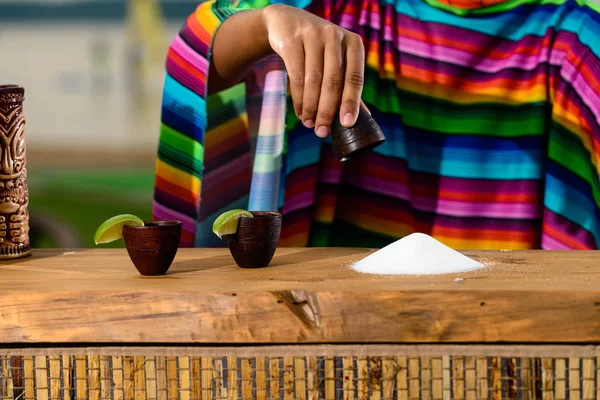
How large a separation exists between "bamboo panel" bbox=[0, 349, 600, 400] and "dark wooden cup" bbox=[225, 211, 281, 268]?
186 millimetres

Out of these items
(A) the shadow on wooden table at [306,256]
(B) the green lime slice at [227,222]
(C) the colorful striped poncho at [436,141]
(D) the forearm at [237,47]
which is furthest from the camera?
(C) the colorful striped poncho at [436,141]

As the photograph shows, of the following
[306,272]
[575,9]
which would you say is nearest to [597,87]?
[575,9]

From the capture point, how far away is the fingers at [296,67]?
143 cm

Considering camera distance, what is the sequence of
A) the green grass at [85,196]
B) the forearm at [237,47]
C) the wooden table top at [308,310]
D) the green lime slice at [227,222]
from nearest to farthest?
the wooden table top at [308,310] → the green lime slice at [227,222] → the forearm at [237,47] → the green grass at [85,196]

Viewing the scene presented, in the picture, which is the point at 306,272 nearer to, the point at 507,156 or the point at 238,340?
the point at 238,340

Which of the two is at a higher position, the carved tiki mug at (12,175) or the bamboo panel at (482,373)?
the carved tiki mug at (12,175)

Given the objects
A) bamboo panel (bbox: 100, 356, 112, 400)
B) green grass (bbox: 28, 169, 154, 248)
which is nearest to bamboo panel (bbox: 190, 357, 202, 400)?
bamboo panel (bbox: 100, 356, 112, 400)

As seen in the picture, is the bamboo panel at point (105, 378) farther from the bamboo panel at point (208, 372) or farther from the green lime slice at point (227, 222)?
the green lime slice at point (227, 222)

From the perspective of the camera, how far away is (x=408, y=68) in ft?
6.37

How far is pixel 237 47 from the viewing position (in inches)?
65.3

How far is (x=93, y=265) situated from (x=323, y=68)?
0.49 m

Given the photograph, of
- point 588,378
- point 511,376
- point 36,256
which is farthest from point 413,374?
point 36,256

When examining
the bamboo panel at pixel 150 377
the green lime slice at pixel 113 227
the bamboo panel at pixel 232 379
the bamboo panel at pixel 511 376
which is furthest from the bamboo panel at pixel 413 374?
the green lime slice at pixel 113 227

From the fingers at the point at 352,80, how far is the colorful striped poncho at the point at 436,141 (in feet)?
1.41
